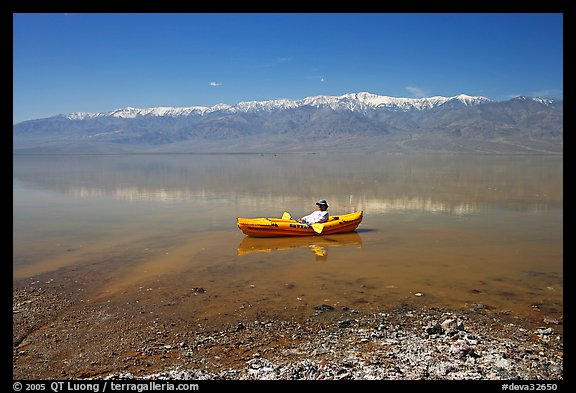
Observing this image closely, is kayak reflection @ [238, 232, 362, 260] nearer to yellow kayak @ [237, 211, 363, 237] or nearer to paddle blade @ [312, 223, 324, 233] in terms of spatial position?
yellow kayak @ [237, 211, 363, 237]

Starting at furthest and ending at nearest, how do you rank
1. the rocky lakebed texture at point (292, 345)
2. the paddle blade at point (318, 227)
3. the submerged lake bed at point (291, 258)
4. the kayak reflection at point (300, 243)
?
the paddle blade at point (318, 227), the kayak reflection at point (300, 243), the submerged lake bed at point (291, 258), the rocky lakebed texture at point (292, 345)

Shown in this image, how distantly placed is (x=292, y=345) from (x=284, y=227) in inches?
302

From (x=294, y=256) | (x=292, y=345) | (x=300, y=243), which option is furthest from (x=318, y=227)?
(x=292, y=345)

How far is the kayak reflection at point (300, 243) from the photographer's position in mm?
12375

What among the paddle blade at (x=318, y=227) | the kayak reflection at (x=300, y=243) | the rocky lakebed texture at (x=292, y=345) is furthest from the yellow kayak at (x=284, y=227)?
the rocky lakebed texture at (x=292, y=345)

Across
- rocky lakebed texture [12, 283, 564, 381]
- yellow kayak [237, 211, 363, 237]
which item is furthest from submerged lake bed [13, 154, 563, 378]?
rocky lakebed texture [12, 283, 564, 381]

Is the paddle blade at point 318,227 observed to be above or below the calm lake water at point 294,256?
above

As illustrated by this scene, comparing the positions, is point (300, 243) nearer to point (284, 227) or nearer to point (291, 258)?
point (284, 227)

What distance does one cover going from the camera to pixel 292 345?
6.10 m

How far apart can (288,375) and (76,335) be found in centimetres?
359

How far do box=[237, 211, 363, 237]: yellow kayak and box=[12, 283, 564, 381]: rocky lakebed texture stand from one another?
19.8 feet

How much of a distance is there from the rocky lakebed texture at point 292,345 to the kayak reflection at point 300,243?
15.6 ft

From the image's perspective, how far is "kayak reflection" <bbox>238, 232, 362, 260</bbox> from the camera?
1238 centimetres

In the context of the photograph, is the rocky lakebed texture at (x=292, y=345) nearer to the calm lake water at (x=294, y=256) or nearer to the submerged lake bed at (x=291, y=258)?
the submerged lake bed at (x=291, y=258)
